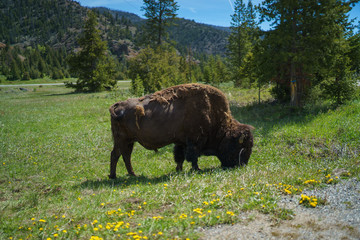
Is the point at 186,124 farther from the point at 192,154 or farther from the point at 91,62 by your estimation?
the point at 91,62

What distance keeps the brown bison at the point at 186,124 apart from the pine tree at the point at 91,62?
33.6 m

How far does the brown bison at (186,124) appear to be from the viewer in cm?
692

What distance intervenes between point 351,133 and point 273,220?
721cm

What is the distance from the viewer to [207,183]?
5.31m

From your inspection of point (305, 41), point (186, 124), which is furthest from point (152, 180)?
point (305, 41)

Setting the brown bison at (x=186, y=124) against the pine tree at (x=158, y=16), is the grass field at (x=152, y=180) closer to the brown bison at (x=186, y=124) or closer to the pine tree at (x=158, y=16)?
the brown bison at (x=186, y=124)

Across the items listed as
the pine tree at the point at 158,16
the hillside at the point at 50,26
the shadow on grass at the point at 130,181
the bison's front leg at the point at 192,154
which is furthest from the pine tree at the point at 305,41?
the hillside at the point at 50,26

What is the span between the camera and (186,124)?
695 centimetres

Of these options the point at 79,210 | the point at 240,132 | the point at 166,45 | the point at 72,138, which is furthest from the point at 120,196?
the point at 166,45

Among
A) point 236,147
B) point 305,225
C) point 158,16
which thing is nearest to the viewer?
point 305,225

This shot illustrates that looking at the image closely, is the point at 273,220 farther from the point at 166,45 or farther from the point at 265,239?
the point at 166,45

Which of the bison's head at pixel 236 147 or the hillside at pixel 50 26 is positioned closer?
the bison's head at pixel 236 147

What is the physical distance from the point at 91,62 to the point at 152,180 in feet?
122

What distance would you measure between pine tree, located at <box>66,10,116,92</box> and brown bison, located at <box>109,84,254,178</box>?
1322 inches
